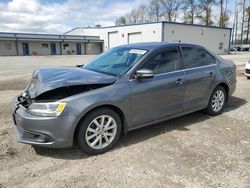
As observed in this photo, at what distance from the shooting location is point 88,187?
8.85 feet

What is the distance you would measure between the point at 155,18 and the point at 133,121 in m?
67.5

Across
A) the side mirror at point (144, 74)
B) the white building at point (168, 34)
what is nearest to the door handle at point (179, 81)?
the side mirror at point (144, 74)

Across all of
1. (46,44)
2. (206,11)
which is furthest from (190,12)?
(46,44)

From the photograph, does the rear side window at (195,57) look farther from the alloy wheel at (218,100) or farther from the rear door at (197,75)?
the alloy wheel at (218,100)

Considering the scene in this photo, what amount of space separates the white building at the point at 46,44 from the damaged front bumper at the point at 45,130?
3994 cm

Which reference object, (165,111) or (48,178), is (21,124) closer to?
(48,178)

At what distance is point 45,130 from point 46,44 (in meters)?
42.8

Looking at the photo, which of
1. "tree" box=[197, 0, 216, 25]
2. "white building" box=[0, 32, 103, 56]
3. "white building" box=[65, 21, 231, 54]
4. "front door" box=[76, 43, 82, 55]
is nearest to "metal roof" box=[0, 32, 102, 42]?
"white building" box=[0, 32, 103, 56]

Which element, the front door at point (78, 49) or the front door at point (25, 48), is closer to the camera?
the front door at point (25, 48)

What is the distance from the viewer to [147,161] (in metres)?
3.25

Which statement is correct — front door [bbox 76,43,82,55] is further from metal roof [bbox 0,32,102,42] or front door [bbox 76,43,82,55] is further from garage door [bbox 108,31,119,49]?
garage door [bbox 108,31,119,49]

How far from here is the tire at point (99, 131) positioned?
327cm

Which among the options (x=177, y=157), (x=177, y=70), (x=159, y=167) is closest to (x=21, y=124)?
(x=159, y=167)

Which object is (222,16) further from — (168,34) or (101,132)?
(101,132)
